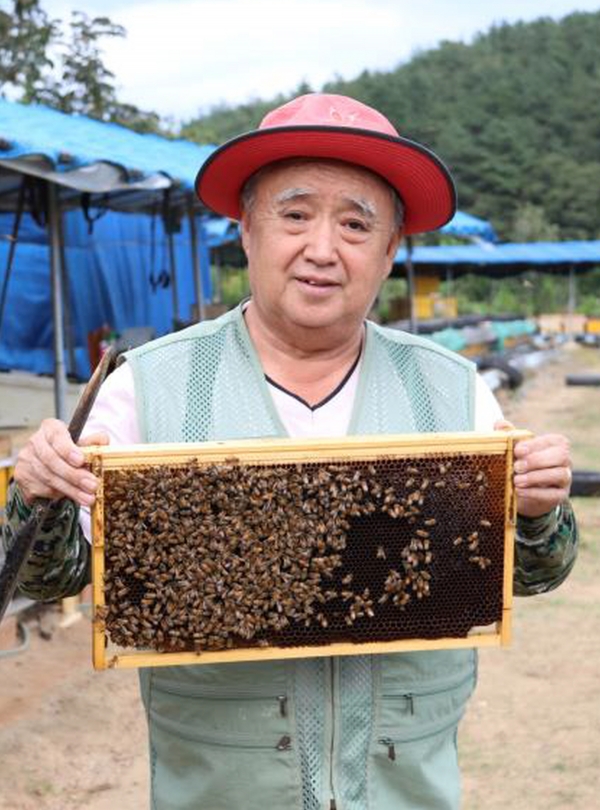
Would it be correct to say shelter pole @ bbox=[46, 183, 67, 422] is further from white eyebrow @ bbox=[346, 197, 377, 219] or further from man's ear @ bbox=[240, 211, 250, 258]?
white eyebrow @ bbox=[346, 197, 377, 219]

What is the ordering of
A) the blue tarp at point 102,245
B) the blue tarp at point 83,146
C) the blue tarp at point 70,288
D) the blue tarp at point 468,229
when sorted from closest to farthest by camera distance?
Result: the blue tarp at point 83,146 < the blue tarp at point 102,245 < the blue tarp at point 70,288 < the blue tarp at point 468,229

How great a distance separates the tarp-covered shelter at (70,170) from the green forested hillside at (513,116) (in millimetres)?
54923

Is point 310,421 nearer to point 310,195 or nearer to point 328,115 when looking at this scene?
point 310,195

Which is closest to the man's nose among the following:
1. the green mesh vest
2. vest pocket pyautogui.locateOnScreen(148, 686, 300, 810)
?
the green mesh vest

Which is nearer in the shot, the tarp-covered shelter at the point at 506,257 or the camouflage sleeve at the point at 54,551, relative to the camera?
the camouflage sleeve at the point at 54,551

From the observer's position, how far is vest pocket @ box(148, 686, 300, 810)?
100 inches

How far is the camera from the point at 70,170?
7.58 meters

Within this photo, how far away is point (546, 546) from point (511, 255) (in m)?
36.4

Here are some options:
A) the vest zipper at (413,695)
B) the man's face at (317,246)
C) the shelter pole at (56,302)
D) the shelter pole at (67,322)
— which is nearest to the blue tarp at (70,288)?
the shelter pole at (67,322)

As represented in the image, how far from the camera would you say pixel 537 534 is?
103 inches

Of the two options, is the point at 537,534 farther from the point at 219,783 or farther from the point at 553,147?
the point at 553,147

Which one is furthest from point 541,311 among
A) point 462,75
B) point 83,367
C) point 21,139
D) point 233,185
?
point 462,75

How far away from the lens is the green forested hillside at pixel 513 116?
78.8m

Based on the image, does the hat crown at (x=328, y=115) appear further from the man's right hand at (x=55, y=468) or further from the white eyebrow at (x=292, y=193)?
the man's right hand at (x=55, y=468)
